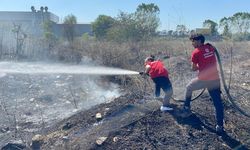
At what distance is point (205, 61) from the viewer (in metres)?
5.32

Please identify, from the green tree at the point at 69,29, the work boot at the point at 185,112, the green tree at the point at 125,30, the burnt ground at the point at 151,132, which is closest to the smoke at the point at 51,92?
the burnt ground at the point at 151,132

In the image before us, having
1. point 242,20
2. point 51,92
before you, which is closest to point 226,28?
point 242,20

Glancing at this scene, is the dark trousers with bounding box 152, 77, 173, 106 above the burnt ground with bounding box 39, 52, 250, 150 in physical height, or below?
above

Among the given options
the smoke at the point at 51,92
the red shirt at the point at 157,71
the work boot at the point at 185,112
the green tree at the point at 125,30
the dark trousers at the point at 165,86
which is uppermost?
the green tree at the point at 125,30

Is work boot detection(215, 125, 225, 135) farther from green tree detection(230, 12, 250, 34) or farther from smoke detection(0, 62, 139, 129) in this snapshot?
green tree detection(230, 12, 250, 34)

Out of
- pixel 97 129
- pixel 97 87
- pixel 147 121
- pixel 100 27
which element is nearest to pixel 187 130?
pixel 147 121

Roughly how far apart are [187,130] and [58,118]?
331cm

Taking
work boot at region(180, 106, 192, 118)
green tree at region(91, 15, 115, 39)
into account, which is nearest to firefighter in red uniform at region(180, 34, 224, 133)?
work boot at region(180, 106, 192, 118)

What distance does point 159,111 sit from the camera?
588 cm

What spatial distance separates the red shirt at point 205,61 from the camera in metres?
5.31

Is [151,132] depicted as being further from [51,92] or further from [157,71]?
[51,92]

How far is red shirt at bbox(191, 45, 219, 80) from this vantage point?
5.31 metres

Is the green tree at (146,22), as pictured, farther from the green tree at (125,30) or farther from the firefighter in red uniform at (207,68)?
the firefighter in red uniform at (207,68)

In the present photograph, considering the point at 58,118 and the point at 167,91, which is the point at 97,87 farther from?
the point at 167,91
